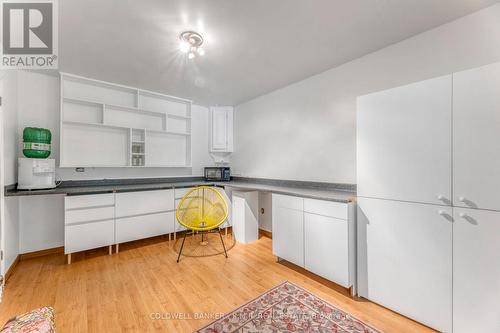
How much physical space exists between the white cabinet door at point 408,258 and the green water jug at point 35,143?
3.39 metres

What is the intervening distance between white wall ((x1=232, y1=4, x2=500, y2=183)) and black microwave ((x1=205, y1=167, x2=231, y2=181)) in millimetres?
207

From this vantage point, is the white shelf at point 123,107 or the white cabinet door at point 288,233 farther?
the white shelf at point 123,107

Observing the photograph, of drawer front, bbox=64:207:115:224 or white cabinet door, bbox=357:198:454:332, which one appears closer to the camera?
white cabinet door, bbox=357:198:454:332

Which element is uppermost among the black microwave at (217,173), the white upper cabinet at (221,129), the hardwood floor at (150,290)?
the white upper cabinet at (221,129)

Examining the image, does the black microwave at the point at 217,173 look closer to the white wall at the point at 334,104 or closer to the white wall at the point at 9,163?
the white wall at the point at 334,104

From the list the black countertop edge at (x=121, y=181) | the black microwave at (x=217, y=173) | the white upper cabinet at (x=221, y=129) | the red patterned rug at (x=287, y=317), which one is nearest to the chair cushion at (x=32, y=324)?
the red patterned rug at (x=287, y=317)

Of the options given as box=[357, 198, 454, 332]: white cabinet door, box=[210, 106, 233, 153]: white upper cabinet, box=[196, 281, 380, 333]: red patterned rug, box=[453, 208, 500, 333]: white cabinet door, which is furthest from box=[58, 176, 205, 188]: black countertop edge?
box=[453, 208, 500, 333]: white cabinet door

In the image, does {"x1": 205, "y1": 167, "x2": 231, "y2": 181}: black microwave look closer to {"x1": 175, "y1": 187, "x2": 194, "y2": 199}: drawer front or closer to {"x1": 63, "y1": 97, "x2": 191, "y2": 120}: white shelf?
{"x1": 175, "y1": 187, "x2": 194, "y2": 199}: drawer front

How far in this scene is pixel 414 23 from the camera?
1.77 metres

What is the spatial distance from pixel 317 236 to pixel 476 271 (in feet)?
3.49

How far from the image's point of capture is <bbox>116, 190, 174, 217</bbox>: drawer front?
2.74 metres

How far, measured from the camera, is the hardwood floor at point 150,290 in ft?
5.09

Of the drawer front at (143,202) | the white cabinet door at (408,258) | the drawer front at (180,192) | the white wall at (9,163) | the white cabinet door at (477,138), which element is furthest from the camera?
the drawer front at (180,192)

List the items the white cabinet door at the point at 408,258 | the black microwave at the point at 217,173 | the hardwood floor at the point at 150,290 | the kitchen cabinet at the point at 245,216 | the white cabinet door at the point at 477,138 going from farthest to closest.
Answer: the black microwave at the point at 217,173 < the kitchen cabinet at the point at 245,216 < the hardwood floor at the point at 150,290 < the white cabinet door at the point at 408,258 < the white cabinet door at the point at 477,138
